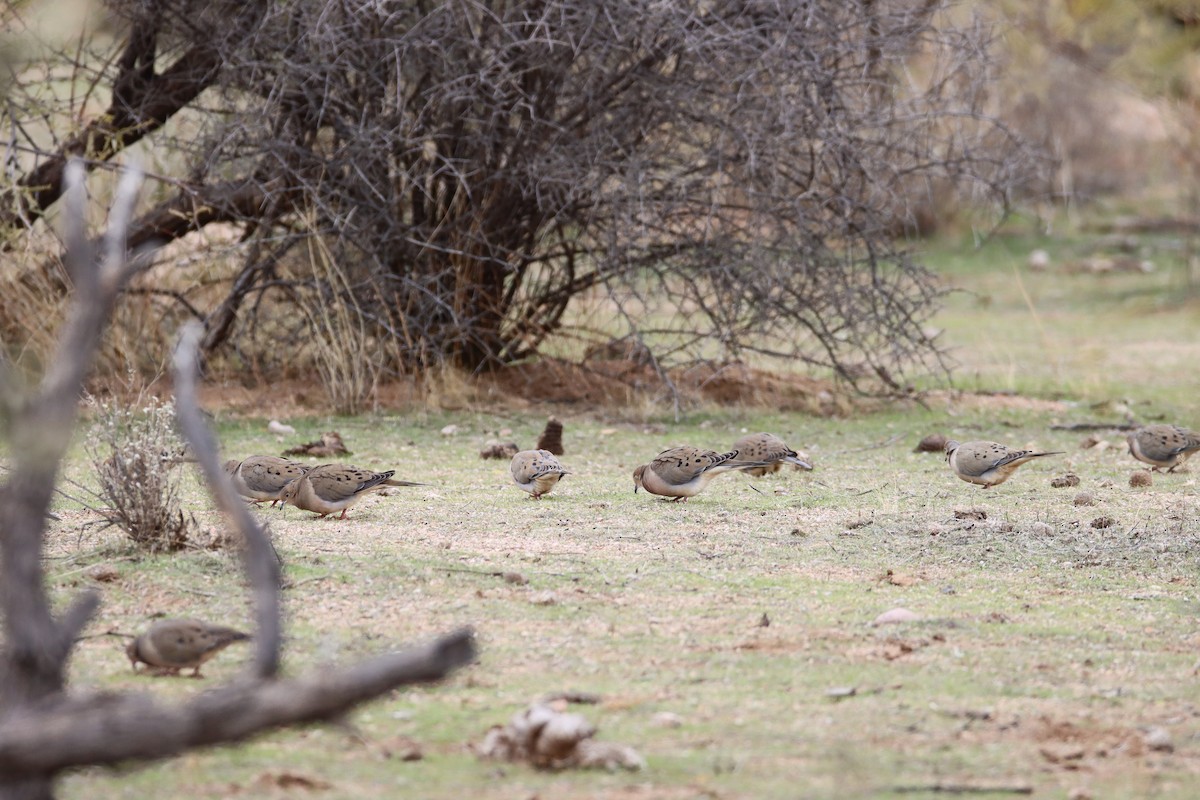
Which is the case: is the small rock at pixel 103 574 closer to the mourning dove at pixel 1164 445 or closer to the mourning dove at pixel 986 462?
the mourning dove at pixel 986 462

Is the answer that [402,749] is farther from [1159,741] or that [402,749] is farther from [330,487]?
[330,487]

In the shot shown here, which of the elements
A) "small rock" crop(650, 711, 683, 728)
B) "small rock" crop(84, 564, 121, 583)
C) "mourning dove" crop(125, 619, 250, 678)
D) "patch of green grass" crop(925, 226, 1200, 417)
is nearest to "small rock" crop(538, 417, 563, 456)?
"patch of green grass" crop(925, 226, 1200, 417)

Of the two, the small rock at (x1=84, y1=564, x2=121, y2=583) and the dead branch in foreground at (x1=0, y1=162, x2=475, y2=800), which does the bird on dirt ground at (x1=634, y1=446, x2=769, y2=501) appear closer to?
the small rock at (x1=84, y1=564, x2=121, y2=583)

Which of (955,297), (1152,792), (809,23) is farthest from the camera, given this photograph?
(955,297)

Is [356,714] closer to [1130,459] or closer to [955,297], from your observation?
[1130,459]

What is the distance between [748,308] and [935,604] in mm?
5343

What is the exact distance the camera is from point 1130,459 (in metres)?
8.45

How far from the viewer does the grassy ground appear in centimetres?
342

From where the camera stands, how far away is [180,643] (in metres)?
3.93

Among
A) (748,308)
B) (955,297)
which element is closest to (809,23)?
(748,308)

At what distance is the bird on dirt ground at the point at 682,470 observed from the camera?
21.7 ft

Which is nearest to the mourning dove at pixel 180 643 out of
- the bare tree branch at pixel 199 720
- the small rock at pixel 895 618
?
the bare tree branch at pixel 199 720

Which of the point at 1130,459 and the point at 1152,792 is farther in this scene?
the point at 1130,459

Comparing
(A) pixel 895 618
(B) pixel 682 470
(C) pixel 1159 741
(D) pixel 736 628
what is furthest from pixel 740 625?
(B) pixel 682 470
